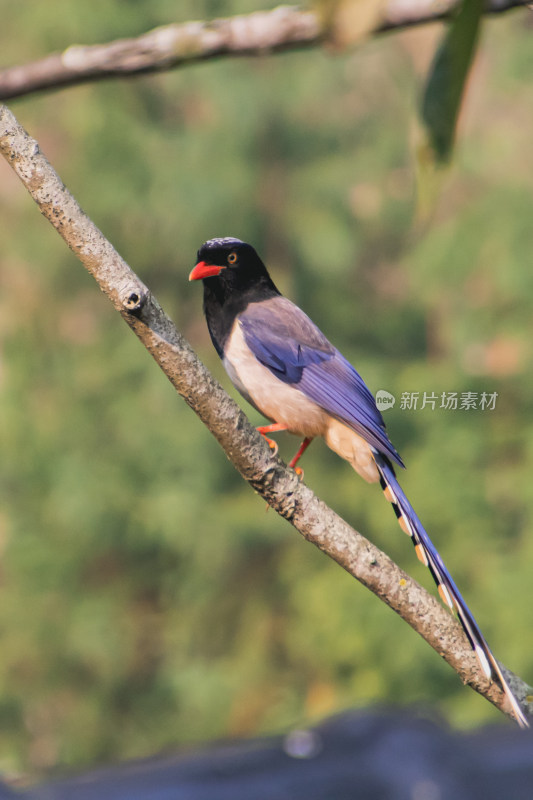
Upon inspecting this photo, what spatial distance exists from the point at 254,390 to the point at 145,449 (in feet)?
20.5

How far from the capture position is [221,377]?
793cm

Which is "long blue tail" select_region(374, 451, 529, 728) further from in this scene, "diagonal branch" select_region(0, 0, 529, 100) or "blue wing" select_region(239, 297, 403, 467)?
"diagonal branch" select_region(0, 0, 529, 100)

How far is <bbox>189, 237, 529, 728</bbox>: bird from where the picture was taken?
8.18 feet

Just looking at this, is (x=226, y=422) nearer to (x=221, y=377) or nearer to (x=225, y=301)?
(x=225, y=301)

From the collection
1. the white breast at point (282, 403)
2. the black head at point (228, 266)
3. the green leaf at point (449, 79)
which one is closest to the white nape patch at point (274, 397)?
the white breast at point (282, 403)

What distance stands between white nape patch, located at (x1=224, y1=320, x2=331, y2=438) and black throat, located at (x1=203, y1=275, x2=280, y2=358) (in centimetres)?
8

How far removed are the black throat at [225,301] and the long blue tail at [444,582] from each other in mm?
576

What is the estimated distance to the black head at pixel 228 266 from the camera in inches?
102

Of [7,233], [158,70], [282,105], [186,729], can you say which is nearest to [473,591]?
[186,729]

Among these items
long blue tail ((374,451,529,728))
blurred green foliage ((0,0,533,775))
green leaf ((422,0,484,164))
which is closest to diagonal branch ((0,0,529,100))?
green leaf ((422,0,484,164))

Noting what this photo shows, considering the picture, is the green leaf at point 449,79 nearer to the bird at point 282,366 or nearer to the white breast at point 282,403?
the bird at point 282,366

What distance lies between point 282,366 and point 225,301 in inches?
9.9

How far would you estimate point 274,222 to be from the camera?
28.3 ft

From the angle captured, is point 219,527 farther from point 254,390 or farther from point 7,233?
point 254,390
